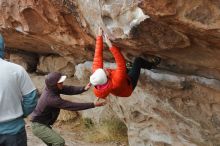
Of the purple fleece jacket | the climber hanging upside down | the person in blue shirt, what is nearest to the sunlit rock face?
the climber hanging upside down

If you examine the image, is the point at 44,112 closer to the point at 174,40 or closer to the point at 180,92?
the point at 180,92

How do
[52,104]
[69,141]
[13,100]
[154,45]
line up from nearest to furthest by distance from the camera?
[13,100]
[154,45]
[52,104]
[69,141]

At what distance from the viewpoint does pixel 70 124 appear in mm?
8859

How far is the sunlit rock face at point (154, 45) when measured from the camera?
4.16m

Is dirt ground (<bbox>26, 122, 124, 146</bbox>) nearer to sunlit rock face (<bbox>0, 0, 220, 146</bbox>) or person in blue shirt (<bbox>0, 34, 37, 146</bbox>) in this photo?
sunlit rock face (<bbox>0, 0, 220, 146</bbox>)

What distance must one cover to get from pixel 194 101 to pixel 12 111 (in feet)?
7.96

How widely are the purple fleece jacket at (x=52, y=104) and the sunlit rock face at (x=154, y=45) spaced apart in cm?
74

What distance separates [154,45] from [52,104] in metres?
1.51

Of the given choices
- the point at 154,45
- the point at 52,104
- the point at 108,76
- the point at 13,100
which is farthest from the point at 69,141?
the point at 13,100

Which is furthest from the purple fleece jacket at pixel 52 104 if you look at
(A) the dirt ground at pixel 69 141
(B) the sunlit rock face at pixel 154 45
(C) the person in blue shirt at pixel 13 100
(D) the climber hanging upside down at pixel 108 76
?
(A) the dirt ground at pixel 69 141

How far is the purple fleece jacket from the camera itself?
18.7 ft

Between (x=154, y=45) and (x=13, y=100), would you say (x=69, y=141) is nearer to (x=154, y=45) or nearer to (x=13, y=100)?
(x=154, y=45)

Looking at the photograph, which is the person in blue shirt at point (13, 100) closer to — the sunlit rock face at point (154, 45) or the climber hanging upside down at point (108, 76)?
the climber hanging upside down at point (108, 76)

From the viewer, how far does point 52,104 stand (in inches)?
227
